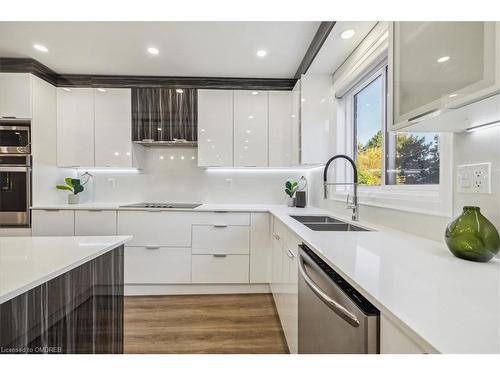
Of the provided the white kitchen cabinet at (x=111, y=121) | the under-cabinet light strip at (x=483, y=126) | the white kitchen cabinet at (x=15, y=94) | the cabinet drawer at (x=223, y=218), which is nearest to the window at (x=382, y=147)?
the under-cabinet light strip at (x=483, y=126)

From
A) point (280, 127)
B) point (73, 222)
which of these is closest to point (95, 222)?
point (73, 222)

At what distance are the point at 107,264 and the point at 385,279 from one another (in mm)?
1259

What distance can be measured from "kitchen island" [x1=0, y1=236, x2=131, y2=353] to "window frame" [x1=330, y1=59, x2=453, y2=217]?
1460 millimetres

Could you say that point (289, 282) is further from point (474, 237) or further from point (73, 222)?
point (73, 222)

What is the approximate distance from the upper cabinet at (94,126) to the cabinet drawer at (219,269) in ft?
4.68

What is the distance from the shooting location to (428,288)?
25.0 inches

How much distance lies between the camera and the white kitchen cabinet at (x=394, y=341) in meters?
0.50

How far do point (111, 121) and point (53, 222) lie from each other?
1251 millimetres

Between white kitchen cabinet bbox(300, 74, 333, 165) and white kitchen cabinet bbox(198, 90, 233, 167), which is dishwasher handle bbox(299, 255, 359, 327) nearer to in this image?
white kitchen cabinet bbox(300, 74, 333, 165)

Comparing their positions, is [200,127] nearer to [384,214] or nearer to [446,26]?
[384,214]

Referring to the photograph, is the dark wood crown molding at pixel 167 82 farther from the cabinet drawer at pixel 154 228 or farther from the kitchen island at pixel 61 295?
the kitchen island at pixel 61 295

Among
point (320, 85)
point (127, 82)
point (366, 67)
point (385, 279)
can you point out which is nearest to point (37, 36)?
point (127, 82)

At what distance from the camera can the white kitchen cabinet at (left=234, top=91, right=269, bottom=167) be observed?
2.88 m

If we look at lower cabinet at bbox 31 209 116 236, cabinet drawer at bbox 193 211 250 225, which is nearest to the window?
cabinet drawer at bbox 193 211 250 225
